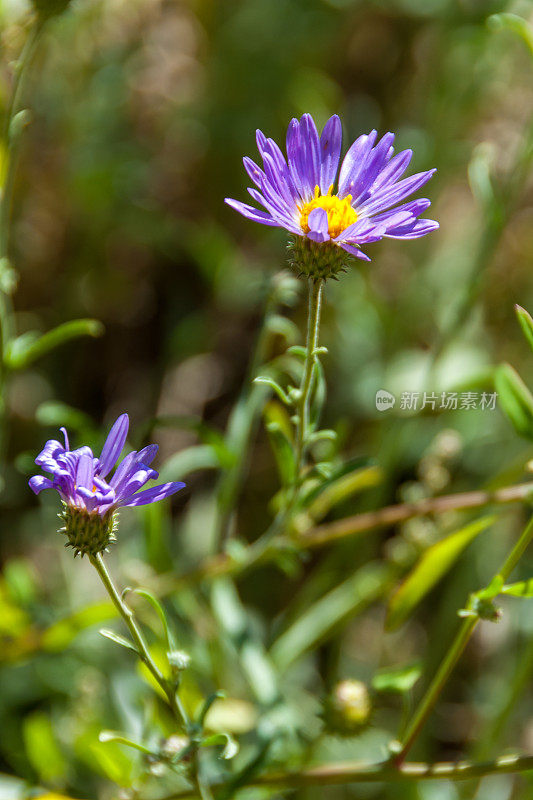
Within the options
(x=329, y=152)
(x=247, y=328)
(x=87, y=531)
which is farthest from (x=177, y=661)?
(x=247, y=328)

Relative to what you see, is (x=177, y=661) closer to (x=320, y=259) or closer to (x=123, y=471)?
(x=123, y=471)

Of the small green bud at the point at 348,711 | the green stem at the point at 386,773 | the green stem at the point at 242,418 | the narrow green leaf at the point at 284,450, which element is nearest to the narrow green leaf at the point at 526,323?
the narrow green leaf at the point at 284,450

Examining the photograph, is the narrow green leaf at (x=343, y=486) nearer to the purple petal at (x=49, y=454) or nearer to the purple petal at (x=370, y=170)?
the purple petal at (x=370, y=170)

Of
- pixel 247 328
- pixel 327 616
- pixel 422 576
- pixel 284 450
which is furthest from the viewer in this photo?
pixel 247 328

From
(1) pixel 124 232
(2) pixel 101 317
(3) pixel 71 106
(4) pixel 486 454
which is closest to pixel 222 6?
(3) pixel 71 106

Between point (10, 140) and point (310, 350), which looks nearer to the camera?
point (310, 350)

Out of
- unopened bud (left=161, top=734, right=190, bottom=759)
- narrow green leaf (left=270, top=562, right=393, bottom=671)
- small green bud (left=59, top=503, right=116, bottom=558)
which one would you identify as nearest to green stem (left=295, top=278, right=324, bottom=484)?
small green bud (left=59, top=503, right=116, bottom=558)
